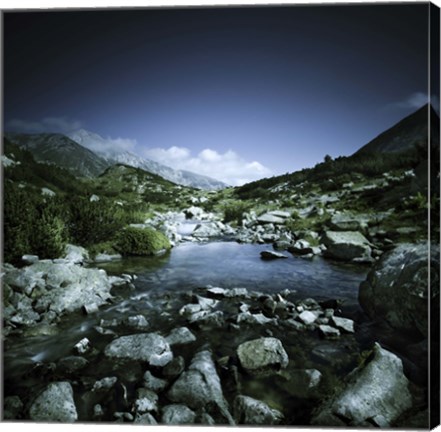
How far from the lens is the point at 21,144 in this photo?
154 inches

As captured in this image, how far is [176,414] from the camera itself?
2.98 m

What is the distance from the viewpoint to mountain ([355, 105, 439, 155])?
3.24 metres

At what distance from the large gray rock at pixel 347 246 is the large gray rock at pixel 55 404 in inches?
152

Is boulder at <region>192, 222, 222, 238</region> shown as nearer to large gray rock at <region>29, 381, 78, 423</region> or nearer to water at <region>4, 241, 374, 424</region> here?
water at <region>4, 241, 374, 424</region>

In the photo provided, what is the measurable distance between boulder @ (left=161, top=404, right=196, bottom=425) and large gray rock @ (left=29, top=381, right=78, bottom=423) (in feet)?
2.82

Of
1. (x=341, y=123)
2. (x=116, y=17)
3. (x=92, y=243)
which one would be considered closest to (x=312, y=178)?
(x=341, y=123)

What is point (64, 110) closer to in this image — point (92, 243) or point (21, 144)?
point (21, 144)

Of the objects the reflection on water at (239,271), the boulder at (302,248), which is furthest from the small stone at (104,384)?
the boulder at (302,248)

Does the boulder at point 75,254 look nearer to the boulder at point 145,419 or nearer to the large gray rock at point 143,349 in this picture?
the large gray rock at point 143,349

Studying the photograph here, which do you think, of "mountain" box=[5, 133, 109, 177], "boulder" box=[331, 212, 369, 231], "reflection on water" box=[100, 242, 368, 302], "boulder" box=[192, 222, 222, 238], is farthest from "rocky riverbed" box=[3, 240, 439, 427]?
"boulder" box=[192, 222, 222, 238]

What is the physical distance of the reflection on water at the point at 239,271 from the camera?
4.34 m

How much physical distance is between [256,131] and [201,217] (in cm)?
164

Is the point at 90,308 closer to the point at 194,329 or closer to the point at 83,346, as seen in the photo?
the point at 83,346

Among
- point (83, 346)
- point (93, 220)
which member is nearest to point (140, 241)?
point (93, 220)
